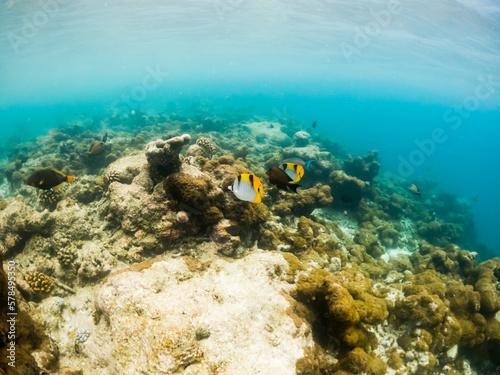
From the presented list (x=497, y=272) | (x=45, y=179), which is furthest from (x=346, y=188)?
(x=45, y=179)

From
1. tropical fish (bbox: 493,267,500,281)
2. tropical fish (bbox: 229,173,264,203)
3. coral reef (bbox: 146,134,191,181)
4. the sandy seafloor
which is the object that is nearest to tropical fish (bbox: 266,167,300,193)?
tropical fish (bbox: 229,173,264,203)

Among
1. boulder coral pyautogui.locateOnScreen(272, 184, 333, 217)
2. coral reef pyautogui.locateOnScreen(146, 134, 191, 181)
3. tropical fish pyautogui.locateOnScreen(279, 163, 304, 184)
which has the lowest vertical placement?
boulder coral pyautogui.locateOnScreen(272, 184, 333, 217)

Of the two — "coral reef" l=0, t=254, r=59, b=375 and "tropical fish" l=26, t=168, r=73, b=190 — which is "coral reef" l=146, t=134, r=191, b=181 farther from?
"coral reef" l=0, t=254, r=59, b=375

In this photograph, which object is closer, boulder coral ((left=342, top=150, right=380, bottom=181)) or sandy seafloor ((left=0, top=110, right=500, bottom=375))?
Result: sandy seafloor ((left=0, top=110, right=500, bottom=375))

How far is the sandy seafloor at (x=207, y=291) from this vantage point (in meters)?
3.16

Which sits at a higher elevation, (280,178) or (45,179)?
(280,178)

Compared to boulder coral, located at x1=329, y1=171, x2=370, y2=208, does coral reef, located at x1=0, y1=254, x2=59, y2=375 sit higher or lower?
higher

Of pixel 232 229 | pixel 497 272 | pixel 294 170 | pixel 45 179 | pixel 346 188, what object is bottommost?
pixel 497 272

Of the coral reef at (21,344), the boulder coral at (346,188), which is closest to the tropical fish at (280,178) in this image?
the coral reef at (21,344)

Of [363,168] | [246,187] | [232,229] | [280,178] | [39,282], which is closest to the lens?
[246,187]

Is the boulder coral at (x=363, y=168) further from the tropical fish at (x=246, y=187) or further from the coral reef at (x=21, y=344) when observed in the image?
the coral reef at (x=21, y=344)

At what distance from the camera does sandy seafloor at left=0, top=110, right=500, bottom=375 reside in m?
3.16

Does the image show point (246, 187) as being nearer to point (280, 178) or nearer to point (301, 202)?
point (280, 178)

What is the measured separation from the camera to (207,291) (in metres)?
3.82
